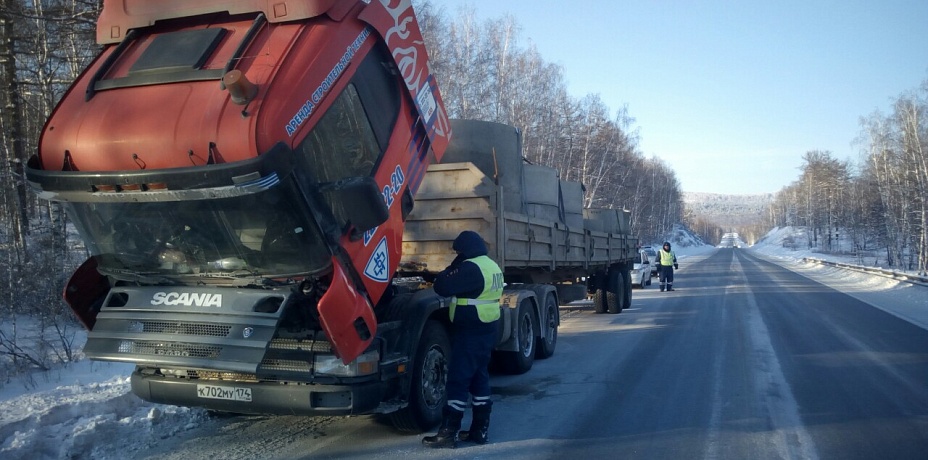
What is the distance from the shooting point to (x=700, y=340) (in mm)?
10859

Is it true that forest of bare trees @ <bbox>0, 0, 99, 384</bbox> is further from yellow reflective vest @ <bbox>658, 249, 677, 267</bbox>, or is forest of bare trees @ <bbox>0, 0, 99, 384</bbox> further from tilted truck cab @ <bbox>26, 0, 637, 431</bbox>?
yellow reflective vest @ <bbox>658, 249, 677, 267</bbox>

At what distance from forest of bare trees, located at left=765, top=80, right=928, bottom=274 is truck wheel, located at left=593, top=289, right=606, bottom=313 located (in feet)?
106

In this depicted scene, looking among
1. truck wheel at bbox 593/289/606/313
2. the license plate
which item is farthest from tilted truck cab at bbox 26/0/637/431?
truck wheel at bbox 593/289/606/313

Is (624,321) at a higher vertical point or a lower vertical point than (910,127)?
lower

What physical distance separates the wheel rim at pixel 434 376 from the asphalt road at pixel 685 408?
397 millimetres

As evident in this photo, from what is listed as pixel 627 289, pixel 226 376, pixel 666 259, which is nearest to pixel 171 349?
pixel 226 376

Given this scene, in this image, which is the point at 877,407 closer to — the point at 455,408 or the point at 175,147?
the point at 455,408

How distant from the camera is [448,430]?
5.40m

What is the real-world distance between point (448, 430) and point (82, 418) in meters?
3.18

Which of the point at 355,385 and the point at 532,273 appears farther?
the point at 532,273

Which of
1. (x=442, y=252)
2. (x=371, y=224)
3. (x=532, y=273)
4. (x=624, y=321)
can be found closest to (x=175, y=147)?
(x=371, y=224)

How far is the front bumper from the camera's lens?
484 cm

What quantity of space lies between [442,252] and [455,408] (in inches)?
→ 94.5

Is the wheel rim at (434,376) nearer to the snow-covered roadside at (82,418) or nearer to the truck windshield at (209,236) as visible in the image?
the truck windshield at (209,236)
